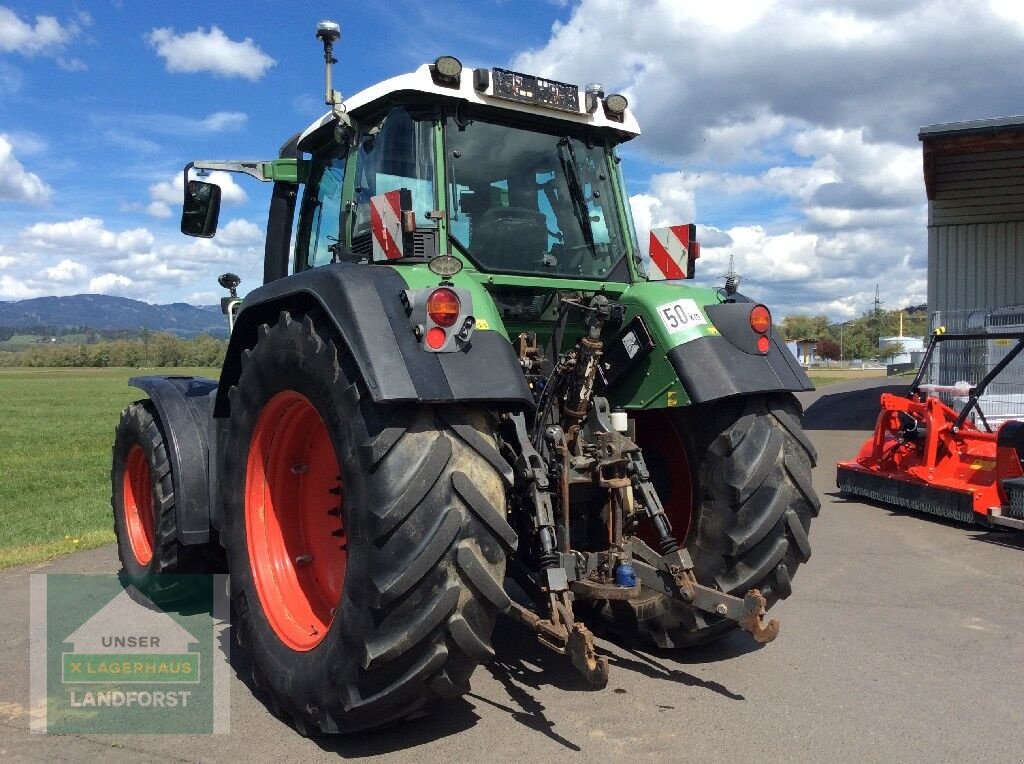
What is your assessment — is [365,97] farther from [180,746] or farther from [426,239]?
[180,746]

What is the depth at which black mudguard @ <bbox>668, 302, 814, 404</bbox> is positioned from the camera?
3.81 metres

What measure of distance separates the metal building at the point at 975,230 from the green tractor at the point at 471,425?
1387 cm

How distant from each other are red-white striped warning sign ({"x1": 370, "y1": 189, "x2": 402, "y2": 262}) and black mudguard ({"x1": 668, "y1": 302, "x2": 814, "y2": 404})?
4.33 feet

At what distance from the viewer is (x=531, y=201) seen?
4328 millimetres

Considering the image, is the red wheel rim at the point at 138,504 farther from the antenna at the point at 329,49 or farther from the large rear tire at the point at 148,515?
the antenna at the point at 329,49

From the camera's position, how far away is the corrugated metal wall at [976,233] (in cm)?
1631

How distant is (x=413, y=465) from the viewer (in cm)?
304

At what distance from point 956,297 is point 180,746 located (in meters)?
17.5

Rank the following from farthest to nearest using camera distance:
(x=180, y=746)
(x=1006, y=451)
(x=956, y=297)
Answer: (x=956, y=297), (x=1006, y=451), (x=180, y=746)

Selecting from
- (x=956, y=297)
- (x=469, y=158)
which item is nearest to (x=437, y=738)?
(x=469, y=158)

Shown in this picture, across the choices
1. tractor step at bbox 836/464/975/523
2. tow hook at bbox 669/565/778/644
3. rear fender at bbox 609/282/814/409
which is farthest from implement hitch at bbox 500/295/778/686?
tractor step at bbox 836/464/975/523

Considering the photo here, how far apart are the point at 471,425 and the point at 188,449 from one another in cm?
252

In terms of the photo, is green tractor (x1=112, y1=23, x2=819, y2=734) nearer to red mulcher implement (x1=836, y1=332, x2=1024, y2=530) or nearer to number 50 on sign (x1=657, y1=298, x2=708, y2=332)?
number 50 on sign (x1=657, y1=298, x2=708, y2=332)

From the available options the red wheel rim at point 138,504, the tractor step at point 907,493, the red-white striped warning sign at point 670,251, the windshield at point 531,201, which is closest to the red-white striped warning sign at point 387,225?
the windshield at point 531,201
